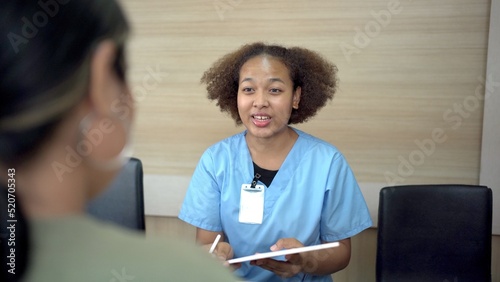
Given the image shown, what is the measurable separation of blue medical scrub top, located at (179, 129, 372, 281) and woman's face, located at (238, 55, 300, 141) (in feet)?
0.23

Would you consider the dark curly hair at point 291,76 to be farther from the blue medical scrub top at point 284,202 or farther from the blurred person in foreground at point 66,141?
the blurred person in foreground at point 66,141

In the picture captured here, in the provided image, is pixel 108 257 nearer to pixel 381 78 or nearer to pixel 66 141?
pixel 66 141

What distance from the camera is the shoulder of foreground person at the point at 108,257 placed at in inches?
8.1

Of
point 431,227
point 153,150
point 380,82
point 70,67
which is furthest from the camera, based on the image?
point 380,82

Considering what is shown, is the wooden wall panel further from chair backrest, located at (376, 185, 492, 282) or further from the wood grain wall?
chair backrest, located at (376, 185, 492, 282)

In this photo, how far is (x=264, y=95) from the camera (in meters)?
0.83

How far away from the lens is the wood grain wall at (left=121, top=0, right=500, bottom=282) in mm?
1031

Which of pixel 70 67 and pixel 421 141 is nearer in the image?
pixel 70 67

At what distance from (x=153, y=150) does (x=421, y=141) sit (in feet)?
2.24

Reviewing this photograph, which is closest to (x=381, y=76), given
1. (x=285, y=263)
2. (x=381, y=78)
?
(x=381, y=78)

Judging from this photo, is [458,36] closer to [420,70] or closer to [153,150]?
[420,70]

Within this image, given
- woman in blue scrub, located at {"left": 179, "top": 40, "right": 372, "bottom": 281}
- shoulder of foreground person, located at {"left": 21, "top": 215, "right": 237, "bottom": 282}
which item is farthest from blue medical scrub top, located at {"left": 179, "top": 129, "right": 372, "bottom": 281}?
shoulder of foreground person, located at {"left": 21, "top": 215, "right": 237, "bottom": 282}

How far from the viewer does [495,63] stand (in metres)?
1.03

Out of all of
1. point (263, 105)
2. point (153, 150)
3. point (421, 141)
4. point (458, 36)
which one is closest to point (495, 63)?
point (458, 36)
